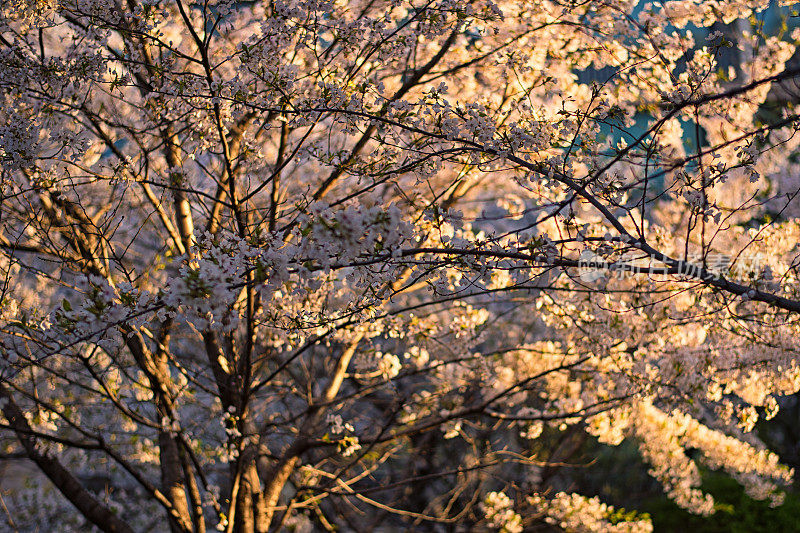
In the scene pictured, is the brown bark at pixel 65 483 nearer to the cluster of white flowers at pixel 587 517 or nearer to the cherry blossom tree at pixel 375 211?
the cherry blossom tree at pixel 375 211

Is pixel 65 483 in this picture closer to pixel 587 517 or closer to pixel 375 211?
pixel 375 211

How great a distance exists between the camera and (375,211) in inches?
81.7

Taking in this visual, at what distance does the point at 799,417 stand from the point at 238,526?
12681mm

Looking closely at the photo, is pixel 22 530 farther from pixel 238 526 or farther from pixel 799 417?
pixel 799 417

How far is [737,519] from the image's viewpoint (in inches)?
374

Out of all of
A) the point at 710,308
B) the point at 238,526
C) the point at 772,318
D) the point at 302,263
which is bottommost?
the point at 238,526

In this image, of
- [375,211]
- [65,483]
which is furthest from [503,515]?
[375,211]

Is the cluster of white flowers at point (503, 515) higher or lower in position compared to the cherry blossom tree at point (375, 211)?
lower

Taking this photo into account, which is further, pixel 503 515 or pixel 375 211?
pixel 503 515

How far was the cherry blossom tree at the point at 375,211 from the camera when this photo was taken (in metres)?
2.62

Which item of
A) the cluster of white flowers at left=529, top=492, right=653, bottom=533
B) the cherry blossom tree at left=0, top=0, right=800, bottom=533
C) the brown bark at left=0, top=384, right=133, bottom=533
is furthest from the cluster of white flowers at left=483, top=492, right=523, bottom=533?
the brown bark at left=0, top=384, right=133, bottom=533

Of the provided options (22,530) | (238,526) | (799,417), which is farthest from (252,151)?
(799,417)

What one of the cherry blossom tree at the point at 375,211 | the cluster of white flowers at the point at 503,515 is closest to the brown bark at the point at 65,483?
the cherry blossom tree at the point at 375,211

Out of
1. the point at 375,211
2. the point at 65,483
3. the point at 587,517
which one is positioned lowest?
Result: the point at 587,517
